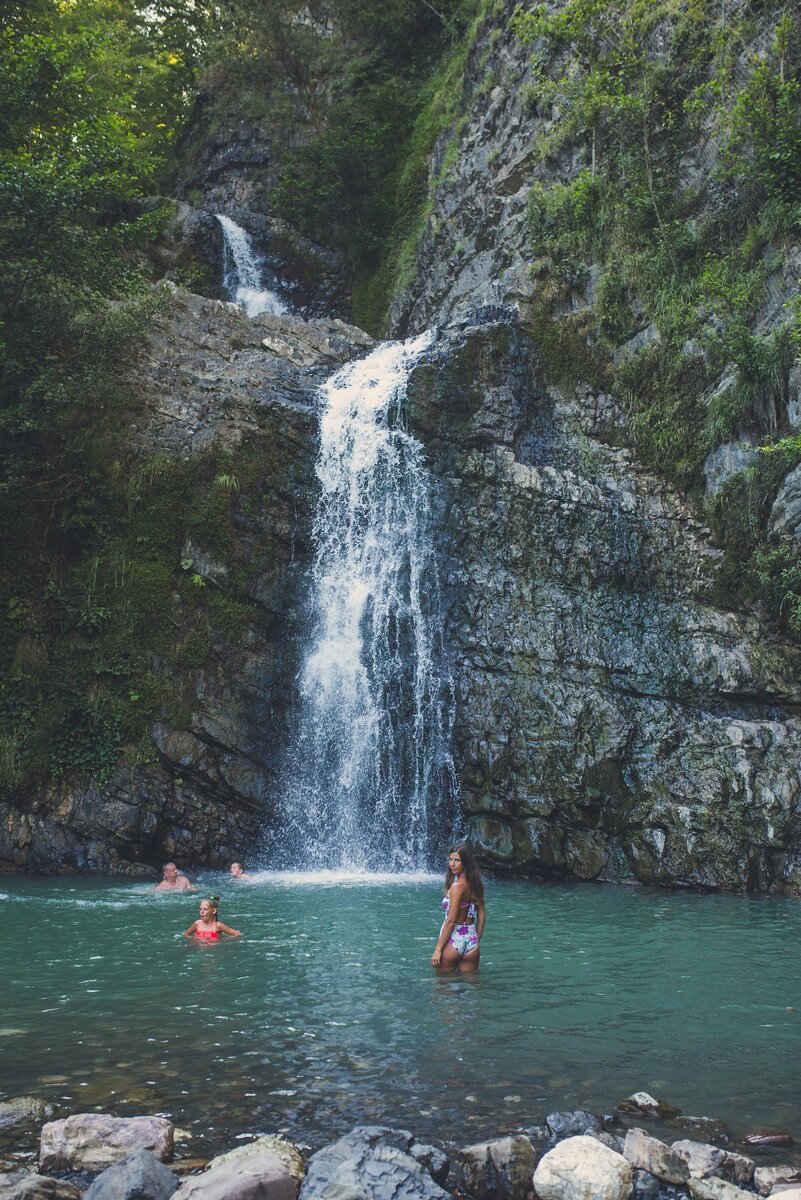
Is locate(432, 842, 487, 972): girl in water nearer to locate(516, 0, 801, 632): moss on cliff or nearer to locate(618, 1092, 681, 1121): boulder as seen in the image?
locate(618, 1092, 681, 1121): boulder

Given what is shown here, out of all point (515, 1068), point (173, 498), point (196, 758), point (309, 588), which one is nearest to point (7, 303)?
point (173, 498)

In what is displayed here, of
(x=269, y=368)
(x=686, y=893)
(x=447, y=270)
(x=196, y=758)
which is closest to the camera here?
(x=686, y=893)

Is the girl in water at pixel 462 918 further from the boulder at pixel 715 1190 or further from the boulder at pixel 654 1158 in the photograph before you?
the boulder at pixel 715 1190

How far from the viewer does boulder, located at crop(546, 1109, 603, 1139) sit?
13.8ft

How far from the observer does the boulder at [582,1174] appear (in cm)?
368

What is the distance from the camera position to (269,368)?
1911 cm

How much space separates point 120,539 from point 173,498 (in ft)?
4.07

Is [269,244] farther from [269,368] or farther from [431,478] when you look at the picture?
[431,478]

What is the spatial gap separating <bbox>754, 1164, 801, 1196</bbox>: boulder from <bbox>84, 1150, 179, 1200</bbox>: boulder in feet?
8.25

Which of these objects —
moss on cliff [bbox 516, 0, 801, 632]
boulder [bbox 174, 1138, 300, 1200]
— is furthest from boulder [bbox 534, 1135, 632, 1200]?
moss on cliff [bbox 516, 0, 801, 632]

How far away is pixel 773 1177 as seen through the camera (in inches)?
148

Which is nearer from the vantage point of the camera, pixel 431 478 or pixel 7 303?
pixel 7 303

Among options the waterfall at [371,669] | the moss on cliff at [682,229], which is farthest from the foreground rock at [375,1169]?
the moss on cliff at [682,229]

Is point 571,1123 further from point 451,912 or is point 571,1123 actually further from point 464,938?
point 464,938
